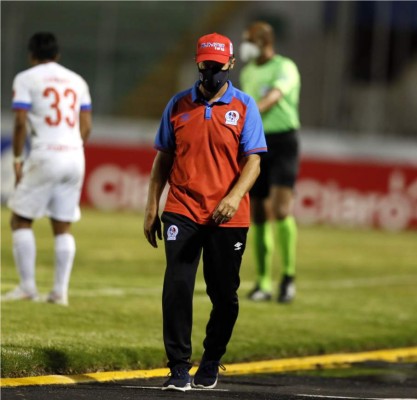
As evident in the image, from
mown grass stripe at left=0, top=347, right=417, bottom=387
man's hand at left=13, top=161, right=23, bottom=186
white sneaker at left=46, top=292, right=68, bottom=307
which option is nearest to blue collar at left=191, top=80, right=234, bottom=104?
mown grass stripe at left=0, top=347, right=417, bottom=387

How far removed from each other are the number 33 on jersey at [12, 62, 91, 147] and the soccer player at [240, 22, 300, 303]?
2.24 m

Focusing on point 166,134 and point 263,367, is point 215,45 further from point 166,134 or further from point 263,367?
point 263,367

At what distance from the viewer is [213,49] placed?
24.0 ft

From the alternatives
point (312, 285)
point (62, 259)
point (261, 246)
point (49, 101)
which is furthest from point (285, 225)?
point (49, 101)

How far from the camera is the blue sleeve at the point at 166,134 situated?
750cm

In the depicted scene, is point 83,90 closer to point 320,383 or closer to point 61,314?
point 61,314

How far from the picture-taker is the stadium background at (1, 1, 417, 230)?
2406 centimetres

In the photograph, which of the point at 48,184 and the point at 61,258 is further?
the point at 61,258

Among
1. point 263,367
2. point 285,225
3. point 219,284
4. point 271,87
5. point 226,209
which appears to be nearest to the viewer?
point 226,209

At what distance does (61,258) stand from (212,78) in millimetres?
3698

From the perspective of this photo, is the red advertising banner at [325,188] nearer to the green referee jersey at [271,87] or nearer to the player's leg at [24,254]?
the green referee jersey at [271,87]

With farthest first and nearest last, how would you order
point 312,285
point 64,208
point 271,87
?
point 312,285
point 271,87
point 64,208

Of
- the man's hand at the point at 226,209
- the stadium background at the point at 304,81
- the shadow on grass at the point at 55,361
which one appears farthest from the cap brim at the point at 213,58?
the stadium background at the point at 304,81

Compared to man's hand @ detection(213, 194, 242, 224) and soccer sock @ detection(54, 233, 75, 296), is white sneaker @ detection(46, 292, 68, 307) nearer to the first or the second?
soccer sock @ detection(54, 233, 75, 296)
